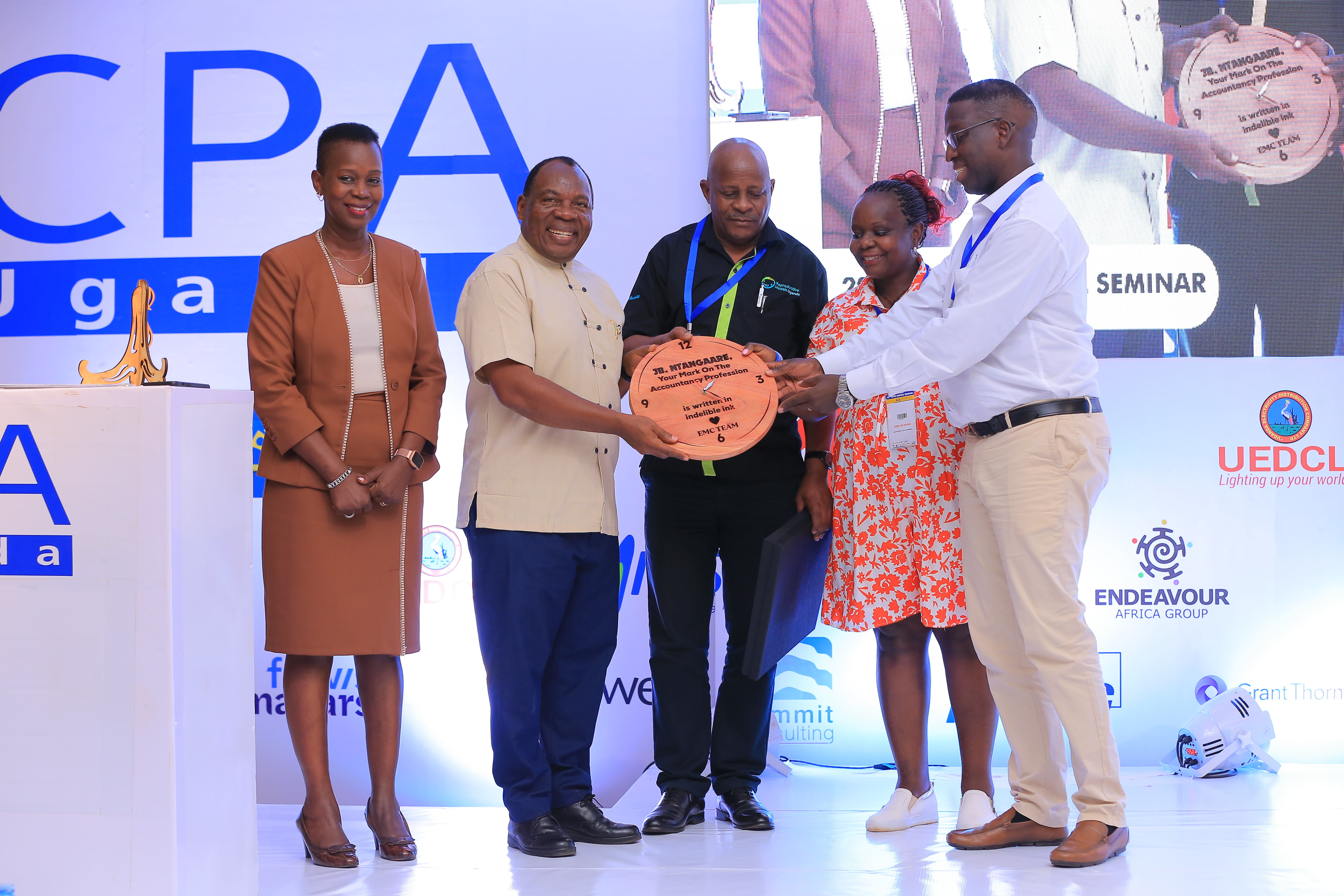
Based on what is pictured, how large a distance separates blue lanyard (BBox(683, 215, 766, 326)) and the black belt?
34.5 inches

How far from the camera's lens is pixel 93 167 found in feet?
15.1

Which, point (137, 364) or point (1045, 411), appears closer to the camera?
point (137, 364)

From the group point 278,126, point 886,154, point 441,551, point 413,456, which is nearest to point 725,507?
point 413,456

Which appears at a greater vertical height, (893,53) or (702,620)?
(893,53)

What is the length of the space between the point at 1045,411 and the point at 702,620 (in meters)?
Answer: 1.15

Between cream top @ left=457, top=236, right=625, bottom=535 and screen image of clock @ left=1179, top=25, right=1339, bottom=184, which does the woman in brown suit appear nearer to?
cream top @ left=457, top=236, right=625, bottom=535

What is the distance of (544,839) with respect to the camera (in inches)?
105

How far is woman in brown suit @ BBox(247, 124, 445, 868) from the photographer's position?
2656 millimetres

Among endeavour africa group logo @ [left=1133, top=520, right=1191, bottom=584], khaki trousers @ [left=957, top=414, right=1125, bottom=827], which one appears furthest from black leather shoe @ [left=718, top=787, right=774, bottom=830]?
endeavour africa group logo @ [left=1133, top=520, right=1191, bottom=584]

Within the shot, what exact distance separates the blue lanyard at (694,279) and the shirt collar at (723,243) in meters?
0.02

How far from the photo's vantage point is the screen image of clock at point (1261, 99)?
423 cm

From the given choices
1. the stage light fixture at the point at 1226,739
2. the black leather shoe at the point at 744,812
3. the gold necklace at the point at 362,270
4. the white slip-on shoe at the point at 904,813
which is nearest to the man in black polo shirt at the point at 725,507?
the black leather shoe at the point at 744,812

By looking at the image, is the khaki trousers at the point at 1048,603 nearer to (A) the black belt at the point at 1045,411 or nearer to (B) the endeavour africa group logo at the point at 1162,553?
(A) the black belt at the point at 1045,411

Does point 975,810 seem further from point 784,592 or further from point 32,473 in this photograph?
point 32,473
